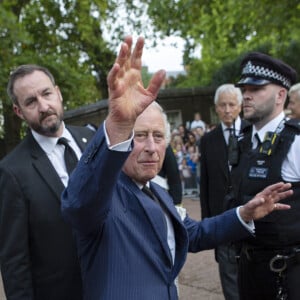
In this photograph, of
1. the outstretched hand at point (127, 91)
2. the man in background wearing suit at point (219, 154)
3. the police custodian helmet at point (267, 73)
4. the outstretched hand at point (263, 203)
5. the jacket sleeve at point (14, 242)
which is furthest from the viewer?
the man in background wearing suit at point (219, 154)

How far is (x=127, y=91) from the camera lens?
160 cm

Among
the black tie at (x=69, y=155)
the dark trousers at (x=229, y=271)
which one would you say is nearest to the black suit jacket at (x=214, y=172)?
the dark trousers at (x=229, y=271)

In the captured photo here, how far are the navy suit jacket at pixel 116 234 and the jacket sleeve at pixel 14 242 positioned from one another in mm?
671

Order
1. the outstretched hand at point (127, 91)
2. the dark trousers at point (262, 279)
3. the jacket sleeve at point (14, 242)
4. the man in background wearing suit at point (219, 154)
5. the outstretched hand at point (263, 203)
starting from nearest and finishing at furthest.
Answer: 1. the outstretched hand at point (127, 91)
2. the outstretched hand at point (263, 203)
3. the jacket sleeve at point (14, 242)
4. the dark trousers at point (262, 279)
5. the man in background wearing suit at point (219, 154)

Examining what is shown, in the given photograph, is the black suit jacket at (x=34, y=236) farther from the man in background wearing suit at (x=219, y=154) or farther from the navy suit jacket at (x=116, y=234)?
the man in background wearing suit at (x=219, y=154)

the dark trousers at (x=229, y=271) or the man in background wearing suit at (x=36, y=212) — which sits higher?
Result: the man in background wearing suit at (x=36, y=212)

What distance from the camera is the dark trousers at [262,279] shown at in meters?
2.99

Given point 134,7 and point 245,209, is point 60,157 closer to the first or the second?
point 245,209

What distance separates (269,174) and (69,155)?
1.13 metres

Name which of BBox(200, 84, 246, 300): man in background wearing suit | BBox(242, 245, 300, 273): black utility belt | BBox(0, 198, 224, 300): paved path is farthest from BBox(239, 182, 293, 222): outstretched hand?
BBox(0, 198, 224, 300): paved path

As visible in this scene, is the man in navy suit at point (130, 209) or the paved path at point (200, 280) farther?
the paved path at point (200, 280)


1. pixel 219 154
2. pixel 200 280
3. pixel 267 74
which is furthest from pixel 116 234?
pixel 200 280

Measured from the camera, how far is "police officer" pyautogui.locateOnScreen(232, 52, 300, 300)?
300 centimetres

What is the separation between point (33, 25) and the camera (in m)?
15.2
